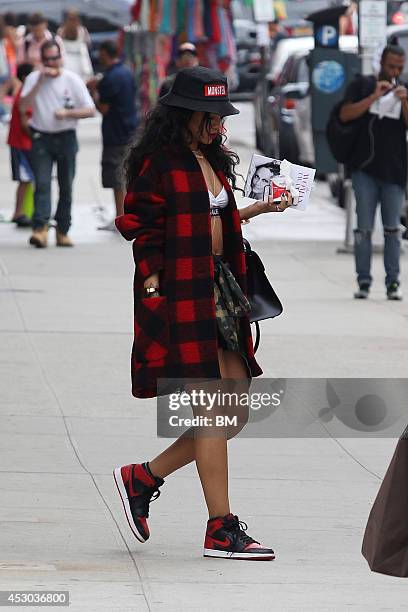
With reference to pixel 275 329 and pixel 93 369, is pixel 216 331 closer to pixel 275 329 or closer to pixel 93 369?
pixel 93 369

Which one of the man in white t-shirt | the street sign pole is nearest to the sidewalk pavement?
the man in white t-shirt

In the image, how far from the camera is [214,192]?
5828mm

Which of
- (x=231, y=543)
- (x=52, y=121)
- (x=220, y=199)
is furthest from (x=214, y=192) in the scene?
(x=52, y=121)

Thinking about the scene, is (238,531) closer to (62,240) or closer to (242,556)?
(242,556)

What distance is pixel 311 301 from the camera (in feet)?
39.6

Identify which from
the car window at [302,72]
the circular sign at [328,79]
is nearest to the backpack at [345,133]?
the circular sign at [328,79]

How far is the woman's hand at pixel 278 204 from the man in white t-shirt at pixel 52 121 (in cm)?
869

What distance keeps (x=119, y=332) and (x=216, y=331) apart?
482cm

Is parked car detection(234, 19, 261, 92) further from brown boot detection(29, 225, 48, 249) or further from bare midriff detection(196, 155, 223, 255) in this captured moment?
bare midriff detection(196, 155, 223, 255)

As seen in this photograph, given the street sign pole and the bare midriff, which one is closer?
the bare midriff

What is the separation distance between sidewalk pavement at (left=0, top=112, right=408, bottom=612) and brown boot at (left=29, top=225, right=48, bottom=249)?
1.29 m

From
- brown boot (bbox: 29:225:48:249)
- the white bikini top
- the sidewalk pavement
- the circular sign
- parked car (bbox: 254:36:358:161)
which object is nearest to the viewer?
the sidewalk pavement

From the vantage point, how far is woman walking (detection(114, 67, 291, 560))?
5.70 m

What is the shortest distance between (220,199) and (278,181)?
228 mm
